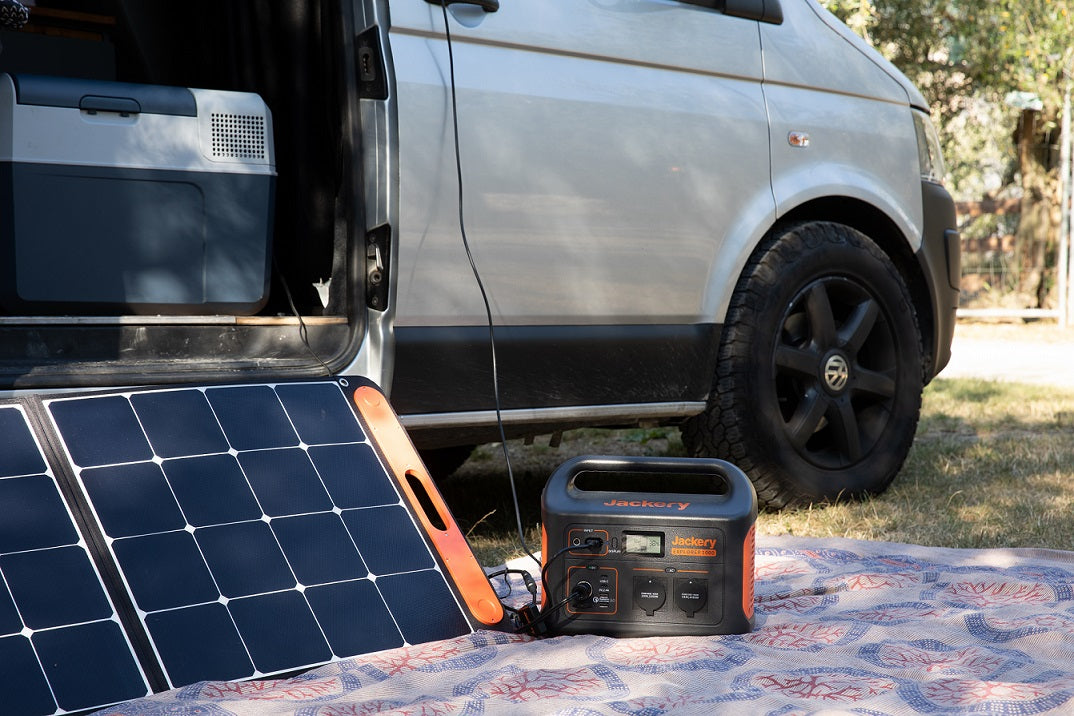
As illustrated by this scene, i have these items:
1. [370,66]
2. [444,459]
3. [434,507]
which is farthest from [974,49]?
[434,507]

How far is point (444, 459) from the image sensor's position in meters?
4.07

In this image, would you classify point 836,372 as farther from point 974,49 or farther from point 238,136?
point 974,49

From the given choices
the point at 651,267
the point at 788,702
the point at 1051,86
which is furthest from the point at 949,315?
the point at 1051,86

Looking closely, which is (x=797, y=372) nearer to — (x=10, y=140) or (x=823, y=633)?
(x=823, y=633)

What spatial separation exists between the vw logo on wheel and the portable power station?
4.28 ft

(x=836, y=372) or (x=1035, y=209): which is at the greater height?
(x=836, y=372)

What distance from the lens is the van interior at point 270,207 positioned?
7.80 ft

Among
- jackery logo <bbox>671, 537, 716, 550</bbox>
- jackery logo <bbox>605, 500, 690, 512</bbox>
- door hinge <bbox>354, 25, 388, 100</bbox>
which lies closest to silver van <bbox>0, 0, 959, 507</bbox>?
door hinge <bbox>354, 25, 388, 100</bbox>

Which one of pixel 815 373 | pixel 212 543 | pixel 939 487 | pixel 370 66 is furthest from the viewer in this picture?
pixel 939 487

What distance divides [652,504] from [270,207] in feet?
4.15

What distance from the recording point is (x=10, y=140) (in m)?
2.42

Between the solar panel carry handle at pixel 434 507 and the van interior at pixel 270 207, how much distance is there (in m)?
0.17

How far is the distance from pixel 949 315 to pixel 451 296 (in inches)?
79.1

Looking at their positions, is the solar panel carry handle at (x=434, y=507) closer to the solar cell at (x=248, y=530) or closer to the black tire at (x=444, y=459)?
the solar cell at (x=248, y=530)
